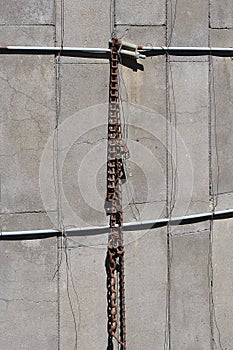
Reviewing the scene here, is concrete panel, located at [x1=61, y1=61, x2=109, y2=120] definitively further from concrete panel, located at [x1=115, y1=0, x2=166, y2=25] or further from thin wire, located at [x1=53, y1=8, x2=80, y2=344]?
concrete panel, located at [x1=115, y1=0, x2=166, y2=25]

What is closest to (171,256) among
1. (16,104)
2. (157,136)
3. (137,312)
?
(137,312)

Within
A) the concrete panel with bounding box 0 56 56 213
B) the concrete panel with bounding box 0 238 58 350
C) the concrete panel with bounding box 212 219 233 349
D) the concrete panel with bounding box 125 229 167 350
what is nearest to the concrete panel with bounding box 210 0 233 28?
the concrete panel with bounding box 0 56 56 213

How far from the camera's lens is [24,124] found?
5.64 m

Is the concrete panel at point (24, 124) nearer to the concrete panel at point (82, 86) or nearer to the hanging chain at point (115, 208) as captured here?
the concrete panel at point (82, 86)

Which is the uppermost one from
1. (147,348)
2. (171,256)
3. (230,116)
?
(230,116)

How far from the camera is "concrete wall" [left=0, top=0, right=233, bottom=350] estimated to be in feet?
18.6

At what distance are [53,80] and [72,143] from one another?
1.85 feet

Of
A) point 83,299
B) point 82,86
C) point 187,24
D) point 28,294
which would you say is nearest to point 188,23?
point 187,24

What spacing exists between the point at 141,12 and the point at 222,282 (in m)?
2.70

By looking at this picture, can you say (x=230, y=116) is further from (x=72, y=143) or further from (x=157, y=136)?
(x=72, y=143)

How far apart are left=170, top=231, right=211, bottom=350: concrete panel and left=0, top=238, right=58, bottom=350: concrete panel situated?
1172 mm

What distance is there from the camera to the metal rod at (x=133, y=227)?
226 inches

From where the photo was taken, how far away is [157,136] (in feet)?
19.9

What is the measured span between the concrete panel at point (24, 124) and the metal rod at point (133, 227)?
8.5 inches
